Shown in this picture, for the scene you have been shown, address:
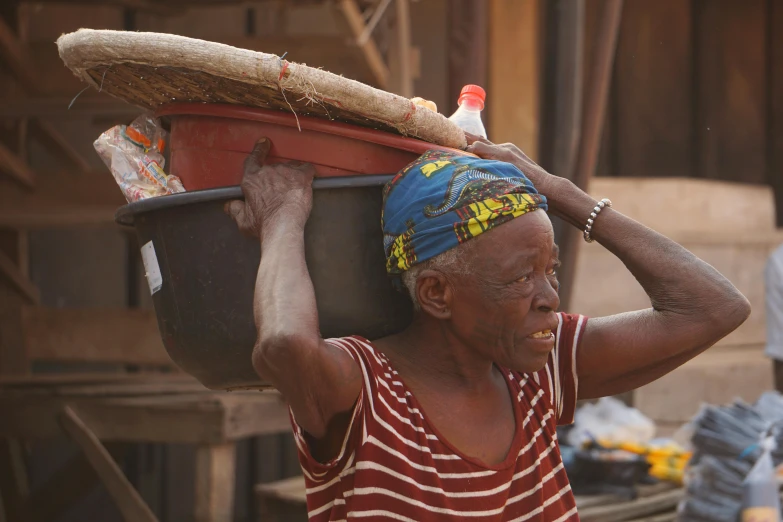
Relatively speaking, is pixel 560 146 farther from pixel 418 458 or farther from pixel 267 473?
pixel 267 473

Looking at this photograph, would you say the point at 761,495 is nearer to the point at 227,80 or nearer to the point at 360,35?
the point at 360,35

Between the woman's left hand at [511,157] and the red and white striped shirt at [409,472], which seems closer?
the red and white striped shirt at [409,472]

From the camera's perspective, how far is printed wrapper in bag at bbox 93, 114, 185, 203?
176 centimetres

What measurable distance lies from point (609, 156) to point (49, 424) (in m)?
4.55

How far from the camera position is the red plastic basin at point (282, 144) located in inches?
65.8

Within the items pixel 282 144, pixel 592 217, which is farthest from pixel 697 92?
pixel 282 144

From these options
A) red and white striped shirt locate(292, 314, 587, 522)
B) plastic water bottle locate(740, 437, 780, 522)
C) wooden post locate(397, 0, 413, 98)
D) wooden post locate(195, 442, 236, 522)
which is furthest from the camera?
wooden post locate(397, 0, 413, 98)

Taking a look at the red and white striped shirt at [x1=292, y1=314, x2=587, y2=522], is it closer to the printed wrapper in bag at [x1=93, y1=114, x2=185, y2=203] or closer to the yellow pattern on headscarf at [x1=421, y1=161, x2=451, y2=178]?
the yellow pattern on headscarf at [x1=421, y1=161, x2=451, y2=178]

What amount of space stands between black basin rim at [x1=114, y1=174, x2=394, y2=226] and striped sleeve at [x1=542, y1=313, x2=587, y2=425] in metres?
0.51

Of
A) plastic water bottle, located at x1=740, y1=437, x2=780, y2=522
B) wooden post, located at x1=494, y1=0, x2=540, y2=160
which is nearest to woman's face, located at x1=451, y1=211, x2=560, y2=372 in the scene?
wooden post, located at x1=494, y1=0, x2=540, y2=160

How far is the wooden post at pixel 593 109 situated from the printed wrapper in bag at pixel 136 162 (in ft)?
5.90

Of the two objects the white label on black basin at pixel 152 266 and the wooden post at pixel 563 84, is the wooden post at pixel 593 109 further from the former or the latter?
the white label on black basin at pixel 152 266

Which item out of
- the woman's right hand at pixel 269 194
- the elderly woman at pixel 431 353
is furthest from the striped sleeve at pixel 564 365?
the woman's right hand at pixel 269 194

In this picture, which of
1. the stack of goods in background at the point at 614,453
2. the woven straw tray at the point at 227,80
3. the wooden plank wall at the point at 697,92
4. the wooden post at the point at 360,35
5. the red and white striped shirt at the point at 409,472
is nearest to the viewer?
the woven straw tray at the point at 227,80
